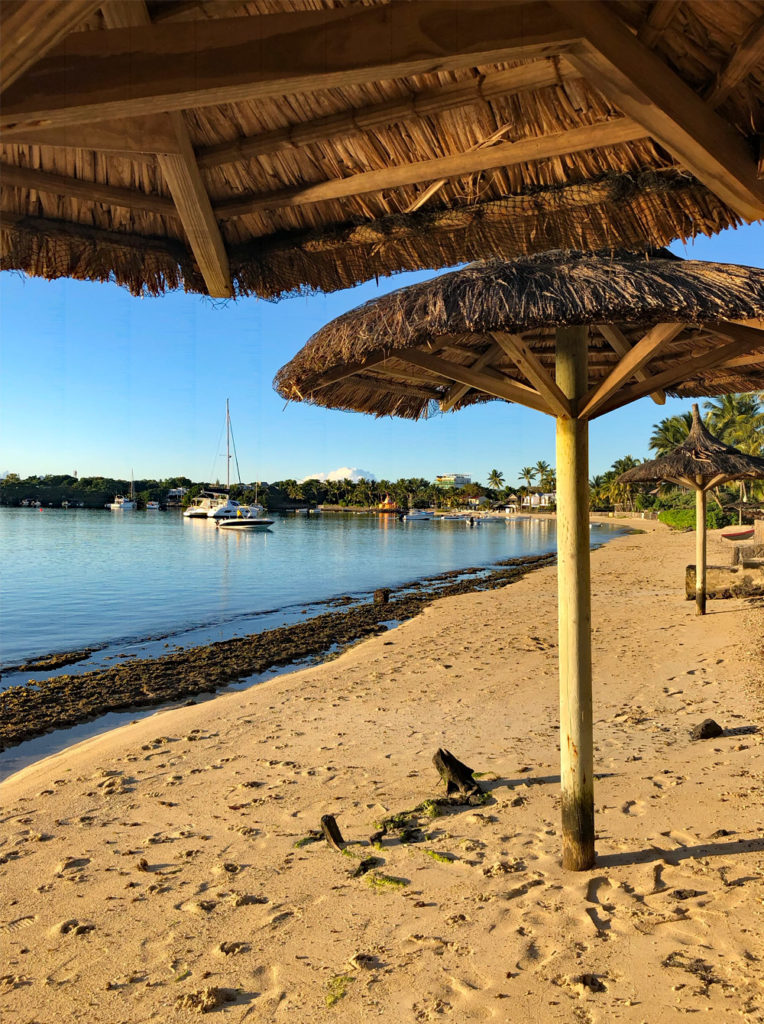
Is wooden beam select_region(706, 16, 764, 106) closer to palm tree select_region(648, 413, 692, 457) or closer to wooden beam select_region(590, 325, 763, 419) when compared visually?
wooden beam select_region(590, 325, 763, 419)

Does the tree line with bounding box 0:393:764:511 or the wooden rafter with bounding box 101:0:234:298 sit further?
the tree line with bounding box 0:393:764:511

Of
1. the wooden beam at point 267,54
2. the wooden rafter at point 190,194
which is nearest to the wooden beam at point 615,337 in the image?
the wooden rafter at point 190,194

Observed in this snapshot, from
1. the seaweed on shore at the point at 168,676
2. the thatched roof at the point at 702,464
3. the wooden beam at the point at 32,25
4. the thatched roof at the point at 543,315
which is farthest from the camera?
the thatched roof at the point at 702,464

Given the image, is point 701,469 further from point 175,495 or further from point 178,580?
point 175,495

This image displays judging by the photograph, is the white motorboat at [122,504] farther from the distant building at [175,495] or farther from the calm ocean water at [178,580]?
the calm ocean water at [178,580]

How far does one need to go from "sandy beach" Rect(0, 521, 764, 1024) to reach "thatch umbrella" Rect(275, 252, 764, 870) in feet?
1.93

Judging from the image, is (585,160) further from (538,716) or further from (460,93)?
(538,716)

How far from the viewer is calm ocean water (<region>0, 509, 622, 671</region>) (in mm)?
16844

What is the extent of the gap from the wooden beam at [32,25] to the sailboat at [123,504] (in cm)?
12881

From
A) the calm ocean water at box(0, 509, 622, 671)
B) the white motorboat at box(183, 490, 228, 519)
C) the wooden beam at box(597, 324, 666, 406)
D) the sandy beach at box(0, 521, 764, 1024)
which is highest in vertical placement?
the wooden beam at box(597, 324, 666, 406)

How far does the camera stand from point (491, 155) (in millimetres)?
2197

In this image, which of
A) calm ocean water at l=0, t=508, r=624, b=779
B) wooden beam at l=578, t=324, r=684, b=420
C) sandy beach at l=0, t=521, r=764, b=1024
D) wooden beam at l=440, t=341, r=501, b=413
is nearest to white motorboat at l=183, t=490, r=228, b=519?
calm ocean water at l=0, t=508, r=624, b=779

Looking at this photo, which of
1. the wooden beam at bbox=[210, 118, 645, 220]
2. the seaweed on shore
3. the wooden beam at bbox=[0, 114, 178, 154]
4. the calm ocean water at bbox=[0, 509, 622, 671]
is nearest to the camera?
the wooden beam at bbox=[0, 114, 178, 154]

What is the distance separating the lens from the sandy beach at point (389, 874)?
2.82 metres
